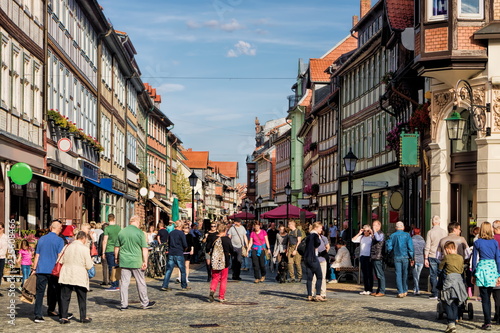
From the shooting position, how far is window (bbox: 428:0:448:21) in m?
23.5

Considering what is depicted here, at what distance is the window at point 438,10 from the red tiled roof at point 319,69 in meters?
49.1

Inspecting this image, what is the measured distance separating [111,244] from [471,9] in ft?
32.9

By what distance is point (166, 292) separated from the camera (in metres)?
22.5

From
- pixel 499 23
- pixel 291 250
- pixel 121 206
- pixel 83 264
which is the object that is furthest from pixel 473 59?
pixel 121 206

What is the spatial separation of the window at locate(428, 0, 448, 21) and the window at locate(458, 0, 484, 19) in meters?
0.46

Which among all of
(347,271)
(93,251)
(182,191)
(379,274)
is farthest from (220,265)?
(182,191)

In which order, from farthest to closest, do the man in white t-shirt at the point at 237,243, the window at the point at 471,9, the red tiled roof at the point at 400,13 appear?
the red tiled roof at the point at 400,13
the man in white t-shirt at the point at 237,243
the window at the point at 471,9

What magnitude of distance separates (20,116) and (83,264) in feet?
44.5

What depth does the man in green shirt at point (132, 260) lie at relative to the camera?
58.5 feet

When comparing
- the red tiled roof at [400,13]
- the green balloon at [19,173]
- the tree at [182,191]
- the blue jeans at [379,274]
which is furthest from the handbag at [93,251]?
the tree at [182,191]

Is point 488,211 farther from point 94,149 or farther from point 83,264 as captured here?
point 94,149

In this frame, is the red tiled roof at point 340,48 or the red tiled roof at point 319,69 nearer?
the red tiled roof at point 319,69

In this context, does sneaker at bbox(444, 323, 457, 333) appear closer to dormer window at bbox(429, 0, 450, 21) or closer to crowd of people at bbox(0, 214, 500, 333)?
crowd of people at bbox(0, 214, 500, 333)

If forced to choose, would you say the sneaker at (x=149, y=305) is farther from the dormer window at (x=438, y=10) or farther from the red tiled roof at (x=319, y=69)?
the red tiled roof at (x=319, y=69)
